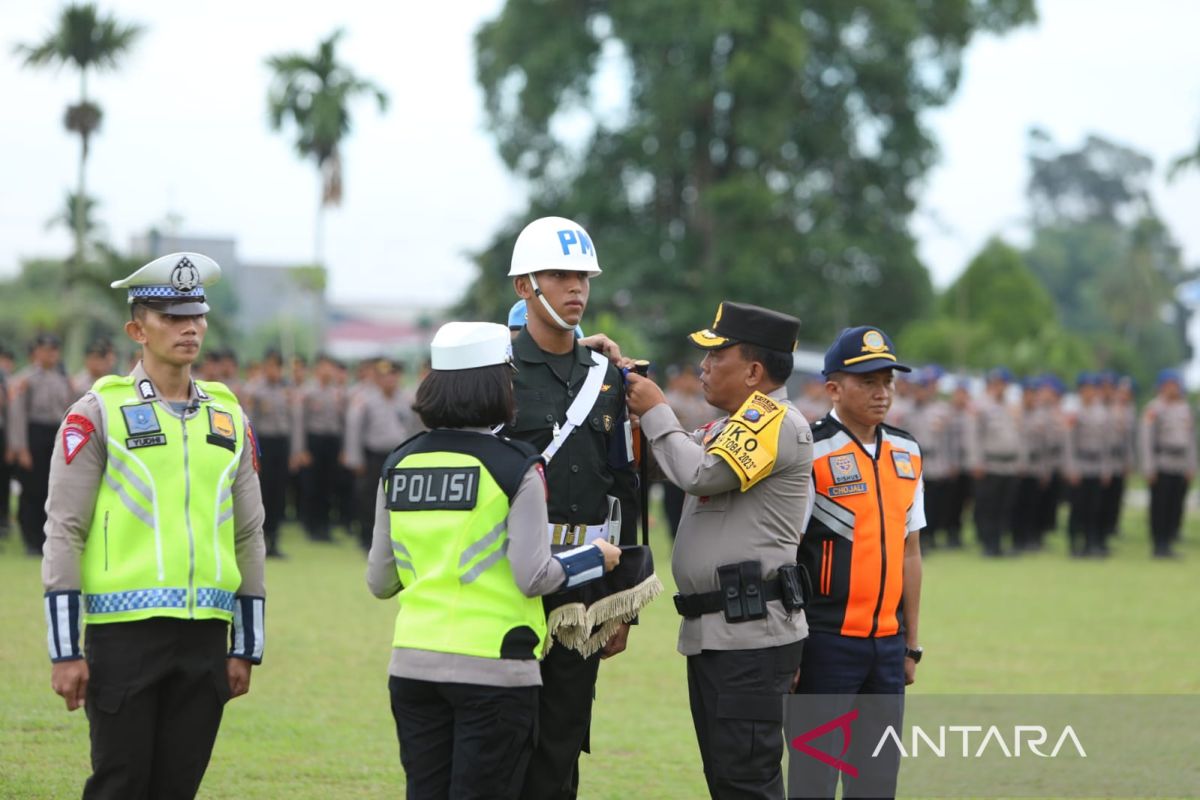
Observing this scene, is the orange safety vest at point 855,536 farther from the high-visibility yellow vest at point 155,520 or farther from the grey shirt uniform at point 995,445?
the grey shirt uniform at point 995,445

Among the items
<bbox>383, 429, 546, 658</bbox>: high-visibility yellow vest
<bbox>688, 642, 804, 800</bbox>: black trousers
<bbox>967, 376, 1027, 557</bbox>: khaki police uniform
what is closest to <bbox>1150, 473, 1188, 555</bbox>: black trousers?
<bbox>967, 376, 1027, 557</bbox>: khaki police uniform

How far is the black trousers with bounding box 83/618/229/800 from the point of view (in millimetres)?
4395

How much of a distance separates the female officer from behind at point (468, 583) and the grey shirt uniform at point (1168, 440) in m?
16.9

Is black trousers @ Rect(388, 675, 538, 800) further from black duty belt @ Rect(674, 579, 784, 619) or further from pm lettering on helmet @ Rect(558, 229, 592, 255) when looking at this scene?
pm lettering on helmet @ Rect(558, 229, 592, 255)

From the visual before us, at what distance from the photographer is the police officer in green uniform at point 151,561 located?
14.4ft

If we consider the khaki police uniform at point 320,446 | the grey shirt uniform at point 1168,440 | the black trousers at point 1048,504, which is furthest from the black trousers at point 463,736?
the black trousers at point 1048,504

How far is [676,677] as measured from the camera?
9648mm

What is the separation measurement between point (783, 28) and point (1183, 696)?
86.4 feet

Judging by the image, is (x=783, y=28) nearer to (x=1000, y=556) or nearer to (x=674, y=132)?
(x=674, y=132)

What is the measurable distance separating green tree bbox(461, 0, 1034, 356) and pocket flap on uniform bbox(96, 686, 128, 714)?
98.8ft

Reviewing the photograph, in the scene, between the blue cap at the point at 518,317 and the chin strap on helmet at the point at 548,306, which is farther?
the blue cap at the point at 518,317

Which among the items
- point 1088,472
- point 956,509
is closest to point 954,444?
point 956,509

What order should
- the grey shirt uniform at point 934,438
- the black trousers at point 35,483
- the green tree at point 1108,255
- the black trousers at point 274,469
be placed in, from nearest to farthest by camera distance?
the black trousers at point 35,483 → the black trousers at point 274,469 → the grey shirt uniform at point 934,438 → the green tree at point 1108,255

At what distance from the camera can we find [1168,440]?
19609mm
